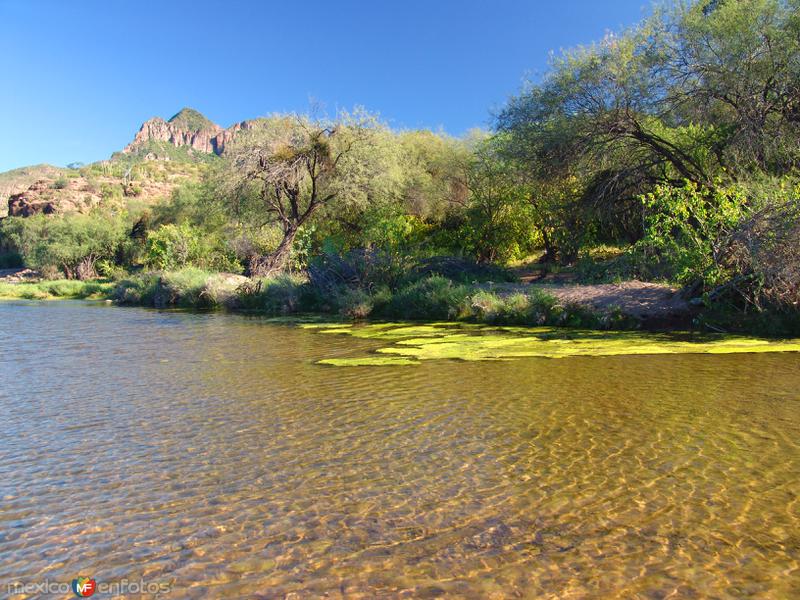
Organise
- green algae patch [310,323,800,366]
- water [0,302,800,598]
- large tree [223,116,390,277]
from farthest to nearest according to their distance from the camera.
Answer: large tree [223,116,390,277] → green algae patch [310,323,800,366] → water [0,302,800,598]

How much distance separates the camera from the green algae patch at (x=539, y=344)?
33.9 feet

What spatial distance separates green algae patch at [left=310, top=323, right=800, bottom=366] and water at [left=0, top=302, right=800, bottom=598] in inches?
60.5

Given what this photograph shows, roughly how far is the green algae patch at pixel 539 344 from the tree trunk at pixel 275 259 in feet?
46.9

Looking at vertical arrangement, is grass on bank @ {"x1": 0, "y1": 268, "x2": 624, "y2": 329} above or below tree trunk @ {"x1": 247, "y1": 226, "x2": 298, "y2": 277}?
below

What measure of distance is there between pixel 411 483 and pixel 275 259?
24.0 meters

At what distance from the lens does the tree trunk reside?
2730cm

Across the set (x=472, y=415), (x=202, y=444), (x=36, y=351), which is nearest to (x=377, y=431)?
(x=472, y=415)

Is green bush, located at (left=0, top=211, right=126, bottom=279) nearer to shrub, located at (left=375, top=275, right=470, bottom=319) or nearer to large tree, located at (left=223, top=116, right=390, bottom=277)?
large tree, located at (left=223, top=116, right=390, bottom=277)

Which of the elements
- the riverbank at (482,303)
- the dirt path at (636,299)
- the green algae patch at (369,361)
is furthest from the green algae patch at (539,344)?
the dirt path at (636,299)

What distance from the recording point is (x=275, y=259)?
27625mm

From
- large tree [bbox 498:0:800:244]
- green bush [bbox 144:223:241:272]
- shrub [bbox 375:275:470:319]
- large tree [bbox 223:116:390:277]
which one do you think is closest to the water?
shrub [bbox 375:275:470:319]

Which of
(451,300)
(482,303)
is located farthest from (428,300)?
(482,303)

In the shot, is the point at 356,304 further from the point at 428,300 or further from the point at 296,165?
the point at 296,165

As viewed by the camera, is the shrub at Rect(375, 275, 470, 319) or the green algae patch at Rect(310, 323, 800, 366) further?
the shrub at Rect(375, 275, 470, 319)
